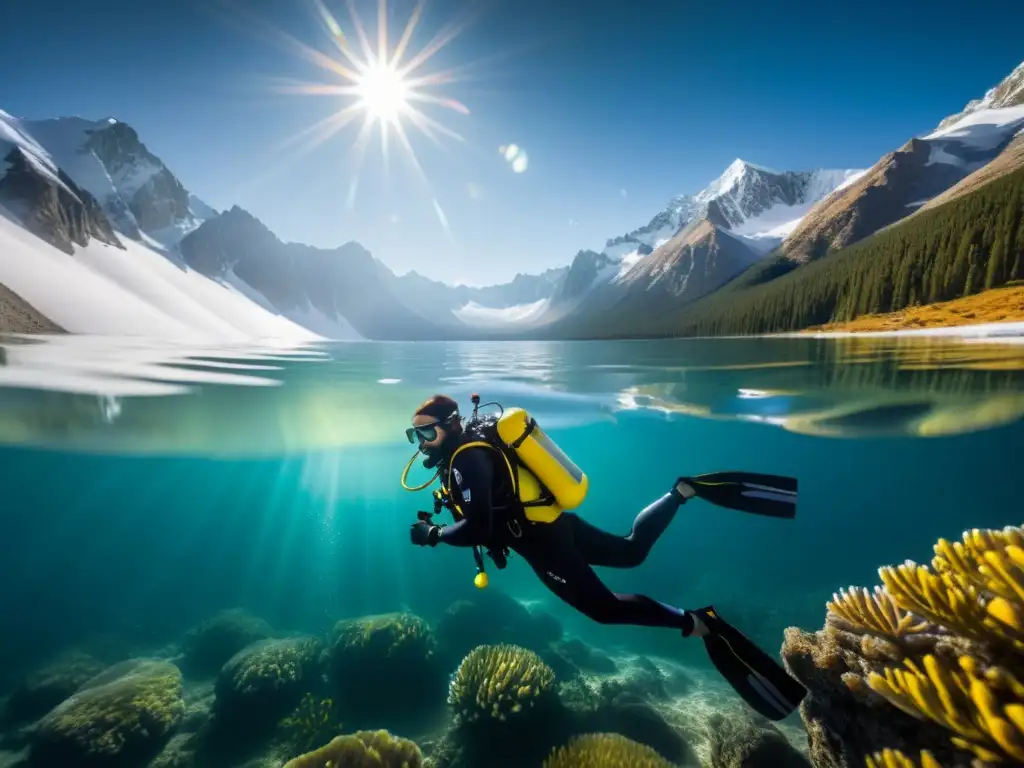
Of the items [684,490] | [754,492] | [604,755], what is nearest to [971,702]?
[754,492]

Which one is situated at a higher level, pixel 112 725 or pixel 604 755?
pixel 604 755

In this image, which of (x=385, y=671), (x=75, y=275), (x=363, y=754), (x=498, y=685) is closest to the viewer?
(x=363, y=754)

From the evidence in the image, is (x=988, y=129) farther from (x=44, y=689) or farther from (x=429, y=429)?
(x=44, y=689)

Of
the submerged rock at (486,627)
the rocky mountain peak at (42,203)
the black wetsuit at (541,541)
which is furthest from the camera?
the rocky mountain peak at (42,203)

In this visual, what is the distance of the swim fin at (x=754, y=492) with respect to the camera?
209 inches

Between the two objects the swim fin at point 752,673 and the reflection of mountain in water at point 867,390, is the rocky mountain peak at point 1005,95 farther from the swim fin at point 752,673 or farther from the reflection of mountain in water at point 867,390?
the swim fin at point 752,673

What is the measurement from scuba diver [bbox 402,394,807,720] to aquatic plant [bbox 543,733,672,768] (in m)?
2.67

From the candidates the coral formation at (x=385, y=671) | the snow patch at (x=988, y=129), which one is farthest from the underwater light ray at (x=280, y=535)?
the snow patch at (x=988, y=129)

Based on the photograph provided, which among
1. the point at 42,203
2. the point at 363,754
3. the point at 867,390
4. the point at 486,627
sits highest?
the point at 42,203

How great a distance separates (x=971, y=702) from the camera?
1.46 m

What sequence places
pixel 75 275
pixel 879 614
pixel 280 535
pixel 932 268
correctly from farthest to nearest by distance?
pixel 75 275 → pixel 280 535 → pixel 932 268 → pixel 879 614

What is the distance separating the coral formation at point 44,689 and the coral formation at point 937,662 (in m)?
21.1

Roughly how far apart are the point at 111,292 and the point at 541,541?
108404 millimetres

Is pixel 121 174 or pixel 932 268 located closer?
pixel 932 268
